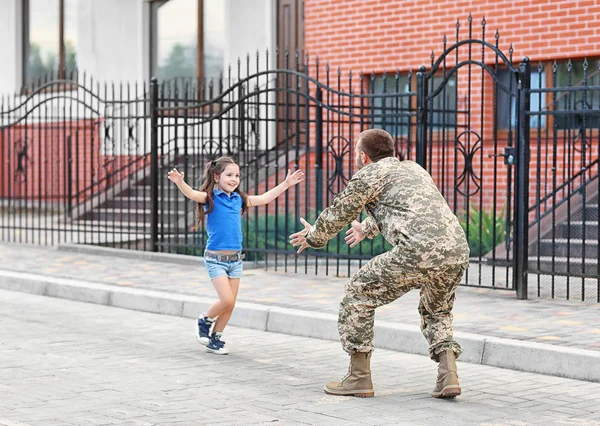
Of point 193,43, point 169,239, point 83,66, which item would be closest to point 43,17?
point 83,66

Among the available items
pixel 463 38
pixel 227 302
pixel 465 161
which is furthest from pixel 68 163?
pixel 227 302

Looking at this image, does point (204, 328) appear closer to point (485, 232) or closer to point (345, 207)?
point (345, 207)

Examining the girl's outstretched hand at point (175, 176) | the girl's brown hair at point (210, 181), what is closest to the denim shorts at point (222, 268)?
the girl's brown hair at point (210, 181)

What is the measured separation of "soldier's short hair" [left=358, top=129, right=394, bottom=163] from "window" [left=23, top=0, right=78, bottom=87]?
60.1ft

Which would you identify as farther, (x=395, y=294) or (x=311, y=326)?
(x=311, y=326)

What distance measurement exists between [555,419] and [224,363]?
8.76 feet

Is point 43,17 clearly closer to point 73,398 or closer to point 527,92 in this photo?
point 527,92

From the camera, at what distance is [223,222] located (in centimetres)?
844

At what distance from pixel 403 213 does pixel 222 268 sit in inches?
90.4

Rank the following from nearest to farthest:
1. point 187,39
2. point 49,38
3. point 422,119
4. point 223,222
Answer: point 223,222, point 422,119, point 187,39, point 49,38

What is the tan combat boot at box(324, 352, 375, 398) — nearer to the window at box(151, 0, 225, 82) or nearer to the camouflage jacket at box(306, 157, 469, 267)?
the camouflage jacket at box(306, 157, 469, 267)

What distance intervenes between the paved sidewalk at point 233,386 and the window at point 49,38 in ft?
51.7

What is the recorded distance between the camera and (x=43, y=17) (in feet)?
83.5

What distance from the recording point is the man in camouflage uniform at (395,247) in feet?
21.3
